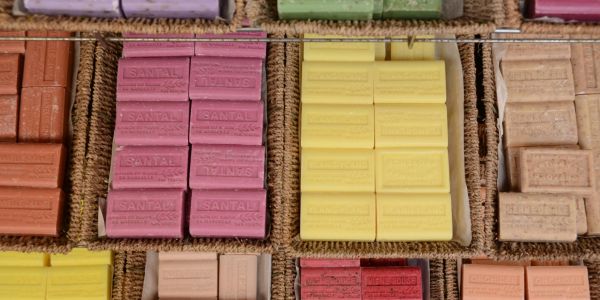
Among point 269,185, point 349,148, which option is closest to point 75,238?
point 269,185

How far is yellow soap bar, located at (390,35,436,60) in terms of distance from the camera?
1.90 m

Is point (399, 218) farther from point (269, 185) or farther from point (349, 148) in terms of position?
point (269, 185)

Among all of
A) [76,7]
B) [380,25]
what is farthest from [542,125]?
[76,7]

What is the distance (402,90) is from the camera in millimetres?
1822

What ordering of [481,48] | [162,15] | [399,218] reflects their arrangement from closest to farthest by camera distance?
[162,15] → [399,218] → [481,48]

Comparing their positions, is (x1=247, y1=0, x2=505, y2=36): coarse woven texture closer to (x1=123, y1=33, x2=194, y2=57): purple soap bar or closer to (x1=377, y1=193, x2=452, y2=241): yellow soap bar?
(x1=123, y1=33, x2=194, y2=57): purple soap bar

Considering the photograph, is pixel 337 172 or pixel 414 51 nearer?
pixel 337 172

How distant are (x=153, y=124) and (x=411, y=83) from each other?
0.98m

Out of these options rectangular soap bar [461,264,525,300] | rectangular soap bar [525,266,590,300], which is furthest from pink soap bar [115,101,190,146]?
rectangular soap bar [525,266,590,300]

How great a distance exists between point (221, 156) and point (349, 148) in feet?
1.58

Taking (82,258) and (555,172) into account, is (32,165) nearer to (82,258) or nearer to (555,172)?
(82,258)

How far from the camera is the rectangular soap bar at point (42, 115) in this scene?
1853 millimetres

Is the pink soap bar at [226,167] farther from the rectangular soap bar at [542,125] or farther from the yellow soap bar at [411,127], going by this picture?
the rectangular soap bar at [542,125]

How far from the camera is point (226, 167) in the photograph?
179cm
